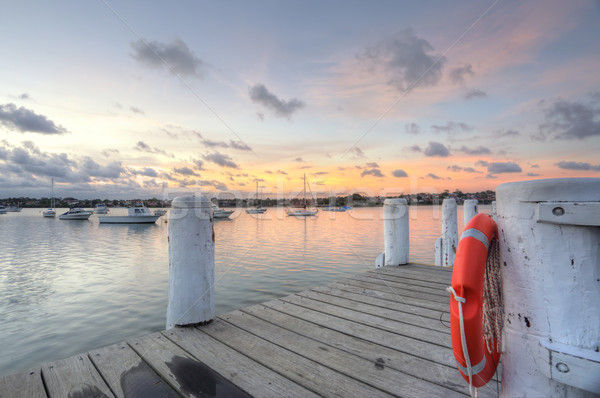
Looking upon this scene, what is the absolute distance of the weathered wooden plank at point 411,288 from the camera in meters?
4.43

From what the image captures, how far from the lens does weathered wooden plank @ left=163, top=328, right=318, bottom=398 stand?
7.27 feet

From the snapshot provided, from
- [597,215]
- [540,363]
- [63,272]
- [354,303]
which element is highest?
[597,215]

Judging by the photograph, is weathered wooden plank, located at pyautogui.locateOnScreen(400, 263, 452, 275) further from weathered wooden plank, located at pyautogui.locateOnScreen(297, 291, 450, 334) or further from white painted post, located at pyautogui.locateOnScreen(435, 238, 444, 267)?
weathered wooden plank, located at pyautogui.locateOnScreen(297, 291, 450, 334)

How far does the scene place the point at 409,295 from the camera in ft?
15.0

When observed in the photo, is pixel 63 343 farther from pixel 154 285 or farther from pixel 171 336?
pixel 171 336

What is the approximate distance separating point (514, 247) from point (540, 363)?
0.47 metres

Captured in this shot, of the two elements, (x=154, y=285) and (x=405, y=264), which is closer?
(x=405, y=264)

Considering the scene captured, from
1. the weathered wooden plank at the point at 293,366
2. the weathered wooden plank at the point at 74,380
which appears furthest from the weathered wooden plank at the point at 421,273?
the weathered wooden plank at the point at 74,380

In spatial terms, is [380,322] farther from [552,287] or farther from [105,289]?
[105,289]

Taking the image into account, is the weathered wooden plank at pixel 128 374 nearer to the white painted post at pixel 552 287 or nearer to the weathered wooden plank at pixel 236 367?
the weathered wooden plank at pixel 236 367

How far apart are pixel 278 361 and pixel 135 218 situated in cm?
5023

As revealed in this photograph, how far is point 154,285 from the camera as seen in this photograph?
1133 centimetres

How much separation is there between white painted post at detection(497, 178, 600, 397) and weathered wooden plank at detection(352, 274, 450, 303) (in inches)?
127

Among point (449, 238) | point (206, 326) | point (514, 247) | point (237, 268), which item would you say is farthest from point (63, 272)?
point (514, 247)
